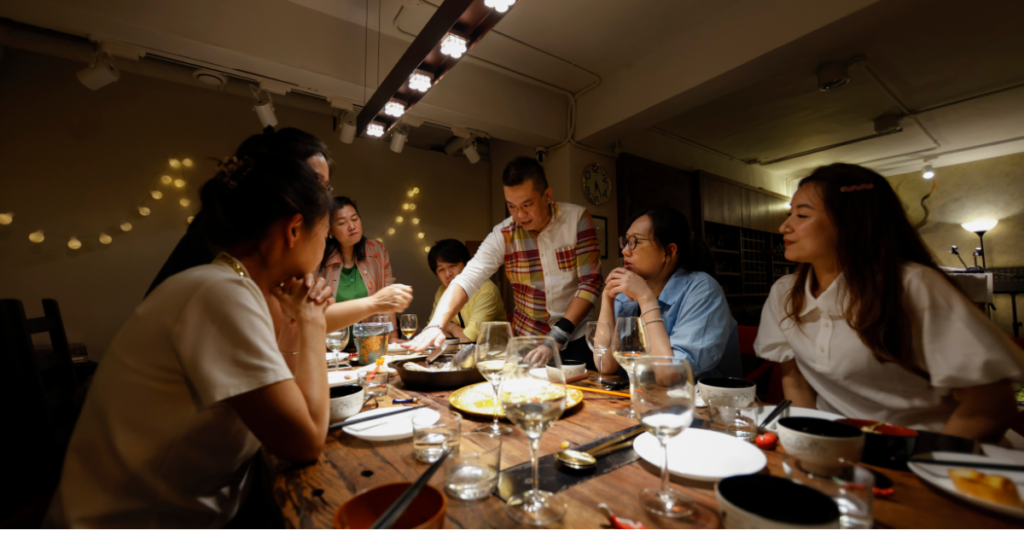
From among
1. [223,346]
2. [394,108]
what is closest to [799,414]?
[223,346]

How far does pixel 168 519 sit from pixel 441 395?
2.37 ft

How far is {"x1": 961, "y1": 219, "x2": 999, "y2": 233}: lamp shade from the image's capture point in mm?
6520

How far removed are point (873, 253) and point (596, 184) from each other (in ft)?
11.1

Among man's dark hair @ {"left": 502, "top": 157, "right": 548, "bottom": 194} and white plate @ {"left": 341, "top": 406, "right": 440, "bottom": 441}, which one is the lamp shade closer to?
man's dark hair @ {"left": 502, "top": 157, "right": 548, "bottom": 194}

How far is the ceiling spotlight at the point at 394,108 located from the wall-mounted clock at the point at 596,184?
7.69ft

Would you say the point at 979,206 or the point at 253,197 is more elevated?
the point at 979,206

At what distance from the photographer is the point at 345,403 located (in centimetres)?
108

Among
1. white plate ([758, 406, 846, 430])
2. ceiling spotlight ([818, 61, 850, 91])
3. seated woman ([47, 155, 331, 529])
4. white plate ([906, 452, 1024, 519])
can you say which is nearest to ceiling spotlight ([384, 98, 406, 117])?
seated woman ([47, 155, 331, 529])

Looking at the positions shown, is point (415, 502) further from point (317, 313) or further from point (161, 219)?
point (161, 219)

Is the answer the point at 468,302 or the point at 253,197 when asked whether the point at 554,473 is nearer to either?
the point at 253,197

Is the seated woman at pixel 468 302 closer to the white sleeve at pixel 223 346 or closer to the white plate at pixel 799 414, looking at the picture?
the white plate at pixel 799 414

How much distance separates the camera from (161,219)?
11.4ft

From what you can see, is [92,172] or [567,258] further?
[92,172]

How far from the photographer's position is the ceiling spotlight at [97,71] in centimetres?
260
